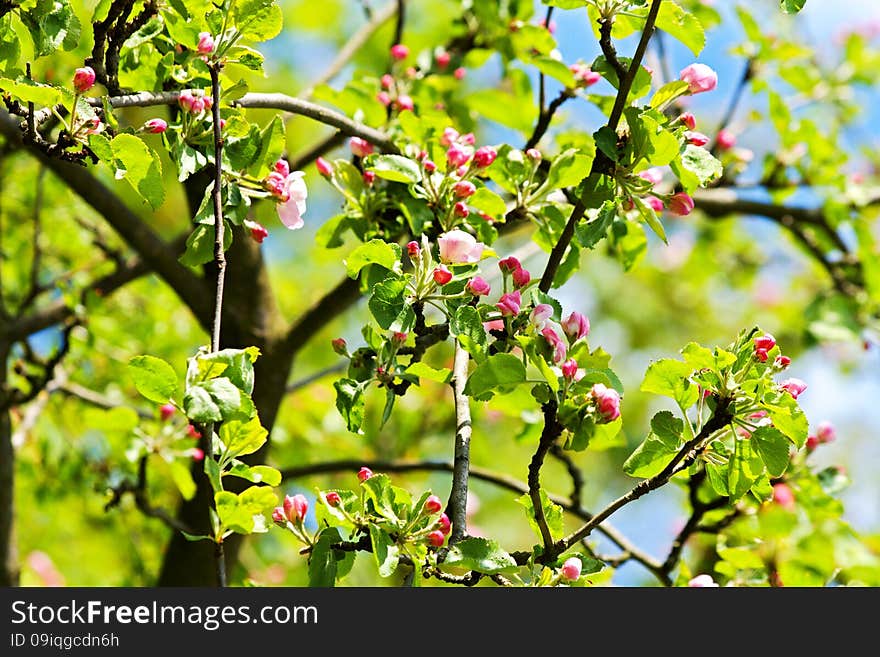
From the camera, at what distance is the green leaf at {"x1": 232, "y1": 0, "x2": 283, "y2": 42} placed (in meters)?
1.49

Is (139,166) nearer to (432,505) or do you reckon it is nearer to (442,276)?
(442,276)

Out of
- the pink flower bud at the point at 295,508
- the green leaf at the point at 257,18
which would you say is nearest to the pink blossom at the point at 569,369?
the pink flower bud at the point at 295,508

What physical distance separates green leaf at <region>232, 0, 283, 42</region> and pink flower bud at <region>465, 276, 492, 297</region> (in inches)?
20.1

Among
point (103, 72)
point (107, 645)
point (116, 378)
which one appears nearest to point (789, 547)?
point (107, 645)

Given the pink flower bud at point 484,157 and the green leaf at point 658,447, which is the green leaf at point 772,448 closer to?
the green leaf at point 658,447

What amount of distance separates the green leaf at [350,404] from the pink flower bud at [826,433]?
141 centimetres

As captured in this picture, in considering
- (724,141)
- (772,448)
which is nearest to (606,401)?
(772,448)

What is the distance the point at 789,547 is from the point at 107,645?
165cm

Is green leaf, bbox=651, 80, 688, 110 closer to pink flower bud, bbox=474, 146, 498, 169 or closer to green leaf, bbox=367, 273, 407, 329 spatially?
pink flower bud, bbox=474, 146, 498, 169

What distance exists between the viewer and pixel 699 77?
158cm

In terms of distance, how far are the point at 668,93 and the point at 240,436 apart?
2.96 feet

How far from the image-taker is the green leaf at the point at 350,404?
4.99 feet

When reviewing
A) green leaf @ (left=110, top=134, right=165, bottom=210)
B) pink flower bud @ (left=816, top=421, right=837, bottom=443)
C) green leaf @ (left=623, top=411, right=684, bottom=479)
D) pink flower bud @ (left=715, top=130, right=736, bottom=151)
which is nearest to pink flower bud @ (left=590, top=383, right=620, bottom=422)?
green leaf @ (left=623, top=411, right=684, bottom=479)

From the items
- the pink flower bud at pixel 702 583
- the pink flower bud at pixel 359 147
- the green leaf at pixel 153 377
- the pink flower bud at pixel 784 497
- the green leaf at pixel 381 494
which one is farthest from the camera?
the pink flower bud at pixel 784 497
